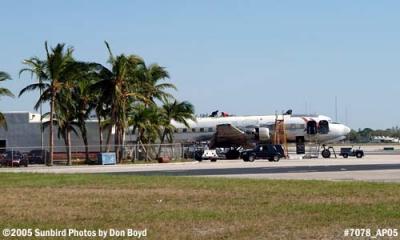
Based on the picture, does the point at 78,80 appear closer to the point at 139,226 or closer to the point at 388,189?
the point at 388,189

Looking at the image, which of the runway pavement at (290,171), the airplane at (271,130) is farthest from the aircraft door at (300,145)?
the runway pavement at (290,171)

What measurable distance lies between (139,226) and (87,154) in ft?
156

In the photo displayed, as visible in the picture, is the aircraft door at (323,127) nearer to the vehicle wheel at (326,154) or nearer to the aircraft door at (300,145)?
the aircraft door at (300,145)

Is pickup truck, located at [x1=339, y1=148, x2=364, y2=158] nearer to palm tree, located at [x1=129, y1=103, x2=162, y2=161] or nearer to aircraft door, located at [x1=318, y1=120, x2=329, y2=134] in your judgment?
aircraft door, located at [x1=318, y1=120, x2=329, y2=134]

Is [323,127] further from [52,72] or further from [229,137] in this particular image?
[52,72]

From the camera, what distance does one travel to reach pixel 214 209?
14.7m

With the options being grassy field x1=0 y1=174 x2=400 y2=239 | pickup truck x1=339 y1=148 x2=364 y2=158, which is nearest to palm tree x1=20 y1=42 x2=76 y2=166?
pickup truck x1=339 y1=148 x2=364 y2=158

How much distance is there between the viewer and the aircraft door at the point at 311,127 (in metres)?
68.1

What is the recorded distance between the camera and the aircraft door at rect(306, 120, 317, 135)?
Result: 68062mm

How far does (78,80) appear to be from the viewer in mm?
58062

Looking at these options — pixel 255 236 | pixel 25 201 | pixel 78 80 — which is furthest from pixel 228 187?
pixel 78 80

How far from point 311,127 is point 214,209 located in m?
54.4

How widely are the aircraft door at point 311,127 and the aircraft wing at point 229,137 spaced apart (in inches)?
237

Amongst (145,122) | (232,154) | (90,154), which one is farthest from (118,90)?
(232,154)
